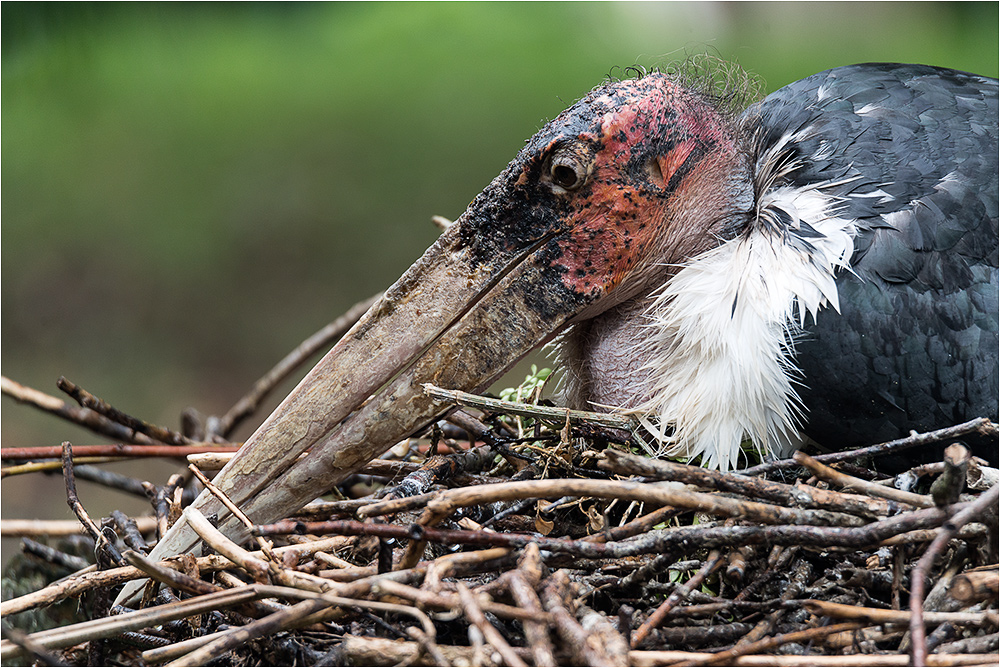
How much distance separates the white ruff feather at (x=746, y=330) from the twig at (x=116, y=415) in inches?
49.5

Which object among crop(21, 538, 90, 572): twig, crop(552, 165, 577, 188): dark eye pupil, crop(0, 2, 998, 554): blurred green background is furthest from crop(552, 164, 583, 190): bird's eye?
crop(0, 2, 998, 554): blurred green background

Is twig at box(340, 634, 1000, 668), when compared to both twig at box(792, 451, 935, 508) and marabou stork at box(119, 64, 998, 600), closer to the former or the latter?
twig at box(792, 451, 935, 508)

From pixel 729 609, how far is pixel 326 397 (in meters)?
0.84

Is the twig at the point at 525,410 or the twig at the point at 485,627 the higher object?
the twig at the point at 525,410

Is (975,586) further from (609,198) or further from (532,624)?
(609,198)

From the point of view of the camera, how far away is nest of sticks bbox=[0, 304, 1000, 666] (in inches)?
43.3

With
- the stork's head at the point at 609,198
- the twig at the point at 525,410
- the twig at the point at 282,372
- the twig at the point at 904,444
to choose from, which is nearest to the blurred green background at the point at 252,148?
the twig at the point at 282,372

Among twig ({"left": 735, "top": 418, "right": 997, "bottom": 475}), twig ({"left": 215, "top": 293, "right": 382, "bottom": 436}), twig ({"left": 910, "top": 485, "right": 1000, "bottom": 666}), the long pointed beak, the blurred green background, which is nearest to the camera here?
twig ({"left": 910, "top": 485, "right": 1000, "bottom": 666})

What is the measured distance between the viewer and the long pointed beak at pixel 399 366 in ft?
5.37

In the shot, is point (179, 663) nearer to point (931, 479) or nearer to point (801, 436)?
point (801, 436)

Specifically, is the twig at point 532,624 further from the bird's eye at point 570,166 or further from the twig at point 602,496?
the bird's eye at point 570,166

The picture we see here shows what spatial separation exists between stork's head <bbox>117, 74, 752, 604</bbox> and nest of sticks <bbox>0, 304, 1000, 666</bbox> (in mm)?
146

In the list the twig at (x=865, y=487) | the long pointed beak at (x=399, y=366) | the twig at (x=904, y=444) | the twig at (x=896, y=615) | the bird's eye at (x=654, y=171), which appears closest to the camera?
the twig at (x=896, y=615)

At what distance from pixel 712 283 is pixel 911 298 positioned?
368 millimetres
